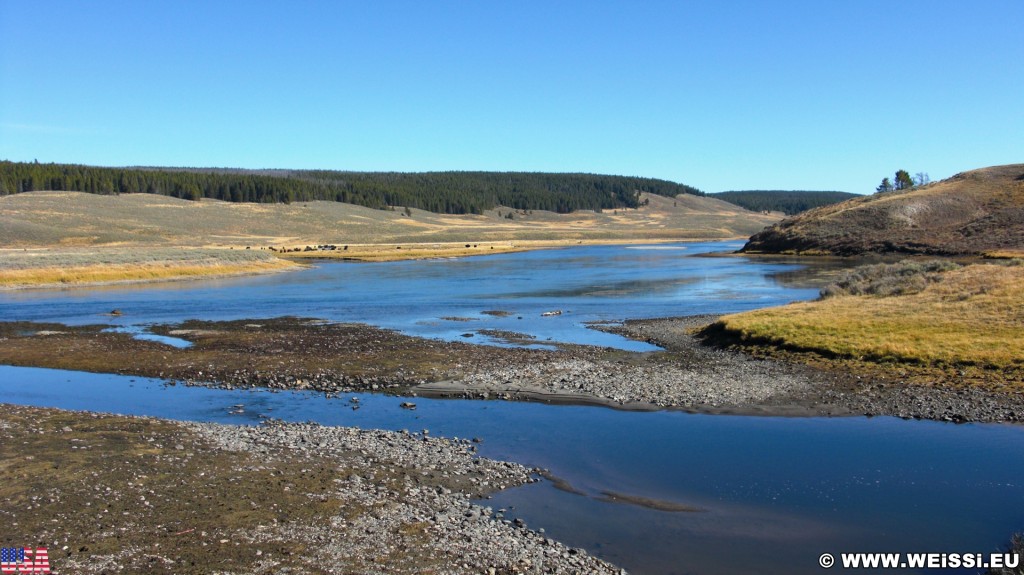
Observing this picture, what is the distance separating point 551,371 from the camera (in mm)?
23688

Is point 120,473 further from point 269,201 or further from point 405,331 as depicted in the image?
point 269,201

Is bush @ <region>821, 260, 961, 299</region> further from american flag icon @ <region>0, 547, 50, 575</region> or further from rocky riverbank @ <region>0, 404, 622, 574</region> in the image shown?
american flag icon @ <region>0, 547, 50, 575</region>

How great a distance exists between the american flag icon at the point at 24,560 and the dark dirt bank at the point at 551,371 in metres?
12.0

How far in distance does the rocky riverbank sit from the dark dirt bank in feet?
20.0

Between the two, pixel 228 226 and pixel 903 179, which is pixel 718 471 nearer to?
pixel 228 226

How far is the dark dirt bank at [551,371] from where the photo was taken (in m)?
19.6

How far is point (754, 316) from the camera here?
102 feet

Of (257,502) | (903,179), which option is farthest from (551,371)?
(903,179)

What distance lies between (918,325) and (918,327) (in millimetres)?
289

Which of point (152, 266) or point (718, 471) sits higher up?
point (718, 471)

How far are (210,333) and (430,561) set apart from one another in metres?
25.5

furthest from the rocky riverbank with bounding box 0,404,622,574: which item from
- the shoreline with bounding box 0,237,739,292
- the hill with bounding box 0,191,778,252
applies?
the hill with bounding box 0,191,778,252

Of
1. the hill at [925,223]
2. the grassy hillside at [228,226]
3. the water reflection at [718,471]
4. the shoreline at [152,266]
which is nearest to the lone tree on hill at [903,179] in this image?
the grassy hillside at [228,226]

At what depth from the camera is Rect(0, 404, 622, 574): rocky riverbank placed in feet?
33.0
